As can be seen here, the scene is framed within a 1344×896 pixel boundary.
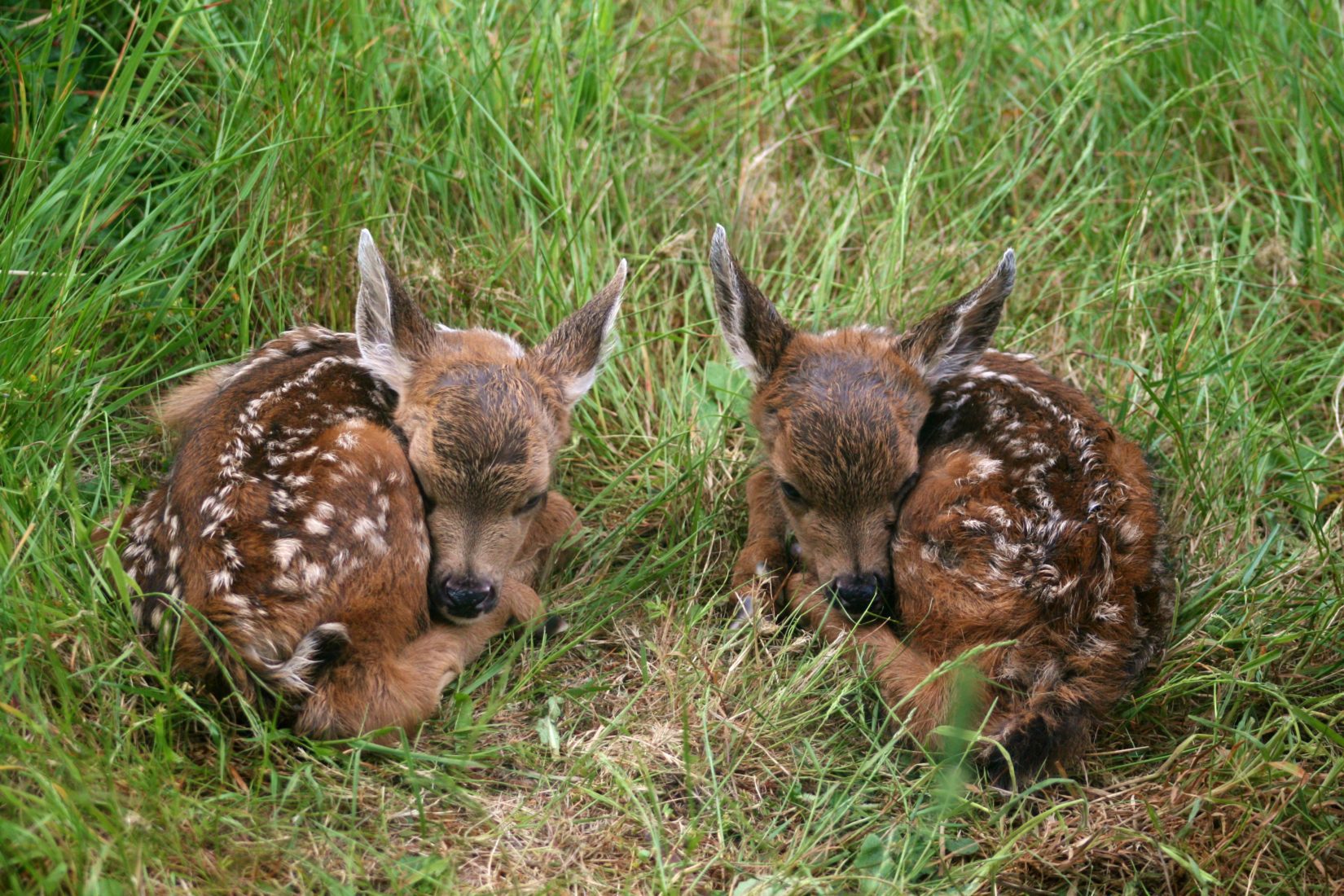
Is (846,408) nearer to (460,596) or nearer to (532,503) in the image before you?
(532,503)

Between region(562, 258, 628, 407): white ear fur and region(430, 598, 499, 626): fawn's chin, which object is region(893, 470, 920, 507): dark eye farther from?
region(430, 598, 499, 626): fawn's chin

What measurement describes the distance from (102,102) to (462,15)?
1.57m

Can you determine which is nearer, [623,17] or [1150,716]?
A: [1150,716]

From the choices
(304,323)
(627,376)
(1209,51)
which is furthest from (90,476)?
(1209,51)

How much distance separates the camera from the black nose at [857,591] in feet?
14.2

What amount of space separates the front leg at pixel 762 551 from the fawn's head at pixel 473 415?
71cm

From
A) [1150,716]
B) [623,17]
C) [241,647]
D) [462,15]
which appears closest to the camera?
[241,647]

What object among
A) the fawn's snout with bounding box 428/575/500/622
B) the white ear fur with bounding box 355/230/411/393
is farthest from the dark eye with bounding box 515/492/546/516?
the white ear fur with bounding box 355/230/411/393

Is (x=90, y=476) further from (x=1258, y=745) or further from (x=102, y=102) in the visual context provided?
(x=1258, y=745)

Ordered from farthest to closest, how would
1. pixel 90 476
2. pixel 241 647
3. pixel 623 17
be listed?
pixel 623 17
pixel 90 476
pixel 241 647

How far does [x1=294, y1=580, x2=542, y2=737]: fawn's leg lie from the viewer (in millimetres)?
3822

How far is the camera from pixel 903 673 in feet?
13.5

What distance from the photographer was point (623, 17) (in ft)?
21.0

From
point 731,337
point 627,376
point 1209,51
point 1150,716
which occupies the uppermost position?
point 1209,51
